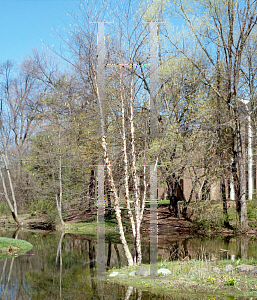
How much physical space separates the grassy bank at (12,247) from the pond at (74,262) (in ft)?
1.22

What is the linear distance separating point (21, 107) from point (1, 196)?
24.3 ft

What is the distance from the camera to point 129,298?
650 cm

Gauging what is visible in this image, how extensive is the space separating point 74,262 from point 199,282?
526 centimetres

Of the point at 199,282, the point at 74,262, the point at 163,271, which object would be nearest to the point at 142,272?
the point at 163,271

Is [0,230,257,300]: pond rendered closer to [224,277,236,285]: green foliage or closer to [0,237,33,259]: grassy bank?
[0,237,33,259]: grassy bank

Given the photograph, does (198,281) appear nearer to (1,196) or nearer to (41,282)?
(41,282)

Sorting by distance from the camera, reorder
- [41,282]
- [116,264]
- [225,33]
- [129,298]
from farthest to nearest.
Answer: [225,33]
[116,264]
[41,282]
[129,298]

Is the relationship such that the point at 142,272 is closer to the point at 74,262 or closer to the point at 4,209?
the point at 74,262

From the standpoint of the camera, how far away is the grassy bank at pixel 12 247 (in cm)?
1284

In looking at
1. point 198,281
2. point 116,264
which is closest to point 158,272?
point 198,281

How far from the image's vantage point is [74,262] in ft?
36.3

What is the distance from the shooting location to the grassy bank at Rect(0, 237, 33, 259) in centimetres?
1284

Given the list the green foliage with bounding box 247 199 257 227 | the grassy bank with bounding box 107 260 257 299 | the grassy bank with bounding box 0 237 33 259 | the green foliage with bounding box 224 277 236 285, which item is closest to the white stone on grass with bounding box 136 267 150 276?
the grassy bank with bounding box 107 260 257 299

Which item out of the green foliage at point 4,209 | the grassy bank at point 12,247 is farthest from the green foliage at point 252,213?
A: the green foliage at point 4,209
